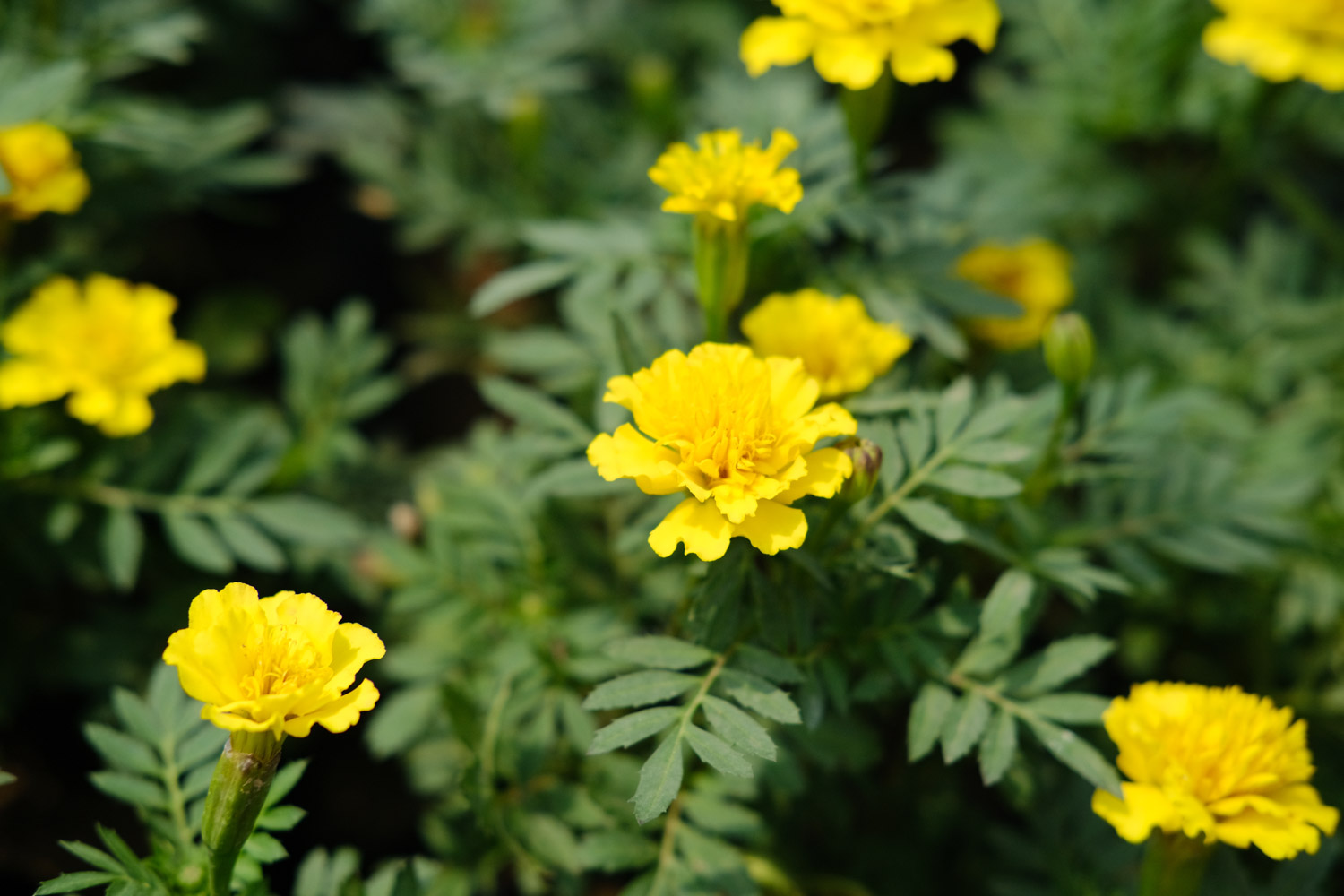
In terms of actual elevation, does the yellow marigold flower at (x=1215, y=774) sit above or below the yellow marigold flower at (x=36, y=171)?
below

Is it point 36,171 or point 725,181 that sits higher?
point 725,181

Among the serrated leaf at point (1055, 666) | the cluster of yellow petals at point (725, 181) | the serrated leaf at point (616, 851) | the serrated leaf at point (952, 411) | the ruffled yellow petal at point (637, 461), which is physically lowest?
the serrated leaf at point (616, 851)

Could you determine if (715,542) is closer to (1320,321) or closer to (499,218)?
(499,218)

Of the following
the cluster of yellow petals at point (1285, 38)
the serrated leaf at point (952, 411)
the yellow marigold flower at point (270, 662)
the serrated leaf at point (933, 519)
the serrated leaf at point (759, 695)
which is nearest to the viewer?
the yellow marigold flower at point (270, 662)

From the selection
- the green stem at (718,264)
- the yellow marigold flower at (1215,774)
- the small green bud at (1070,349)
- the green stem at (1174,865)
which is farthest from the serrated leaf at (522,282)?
the green stem at (1174,865)

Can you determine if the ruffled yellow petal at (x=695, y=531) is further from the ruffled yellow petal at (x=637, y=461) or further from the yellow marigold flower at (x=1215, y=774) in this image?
the yellow marigold flower at (x=1215, y=774)

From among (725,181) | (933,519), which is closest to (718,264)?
(725,181)

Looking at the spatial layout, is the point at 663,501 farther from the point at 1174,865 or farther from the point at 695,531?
the point at 1174,865

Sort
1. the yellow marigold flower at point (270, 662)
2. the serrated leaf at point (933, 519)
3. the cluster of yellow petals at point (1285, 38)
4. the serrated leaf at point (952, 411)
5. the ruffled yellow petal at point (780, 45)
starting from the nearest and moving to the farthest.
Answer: the yellow marigold flower at point (270, 662) < the serrated leaf at point (933, 519) < the serrated leaf at point (952, 411) < the ruffled yellow petal at point (780, 45) < the cluster of yellow petals at point (1285, 38)
